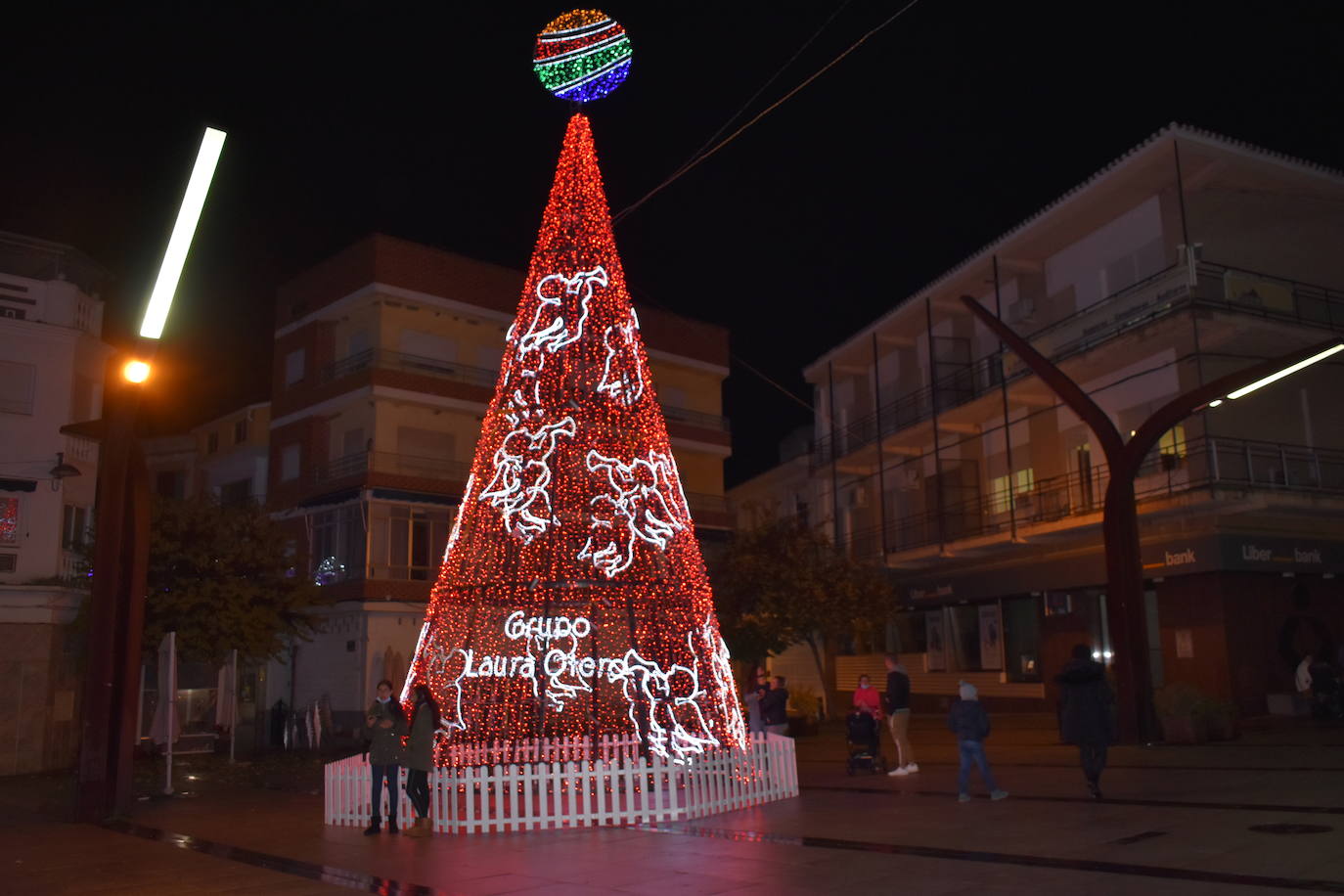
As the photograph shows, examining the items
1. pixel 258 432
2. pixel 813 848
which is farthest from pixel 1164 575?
pixel 258 432

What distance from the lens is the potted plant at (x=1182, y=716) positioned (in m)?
17.0

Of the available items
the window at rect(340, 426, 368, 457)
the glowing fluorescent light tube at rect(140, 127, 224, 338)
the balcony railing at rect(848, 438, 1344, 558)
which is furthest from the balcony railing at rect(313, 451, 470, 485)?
the glowing fluorescent light tube at rect(140, 127, 224, 338)

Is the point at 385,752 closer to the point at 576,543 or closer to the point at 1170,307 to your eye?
the point at 576,543

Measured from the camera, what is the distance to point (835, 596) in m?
27.9

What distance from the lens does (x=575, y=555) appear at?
42.0 ft

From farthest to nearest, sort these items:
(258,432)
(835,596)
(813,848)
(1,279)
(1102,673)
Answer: (258,432)
(835,596)
(1,279)
(1102,673)
(813,848)

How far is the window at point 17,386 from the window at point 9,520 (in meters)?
1.87

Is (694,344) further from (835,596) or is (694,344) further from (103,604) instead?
(103,604)

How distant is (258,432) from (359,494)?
8.32m

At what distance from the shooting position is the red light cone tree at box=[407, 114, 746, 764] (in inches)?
499

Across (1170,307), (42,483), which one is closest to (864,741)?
(1170,307)

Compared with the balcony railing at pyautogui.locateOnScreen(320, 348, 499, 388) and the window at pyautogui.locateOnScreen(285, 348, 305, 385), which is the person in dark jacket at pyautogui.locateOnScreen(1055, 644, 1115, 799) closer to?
the balcony railing at pyautogui.locateOnScreen(320, 348, 499, 388)

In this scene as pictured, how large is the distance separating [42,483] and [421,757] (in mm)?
16384

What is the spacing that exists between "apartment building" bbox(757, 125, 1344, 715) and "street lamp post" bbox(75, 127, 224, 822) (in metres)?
18.4
